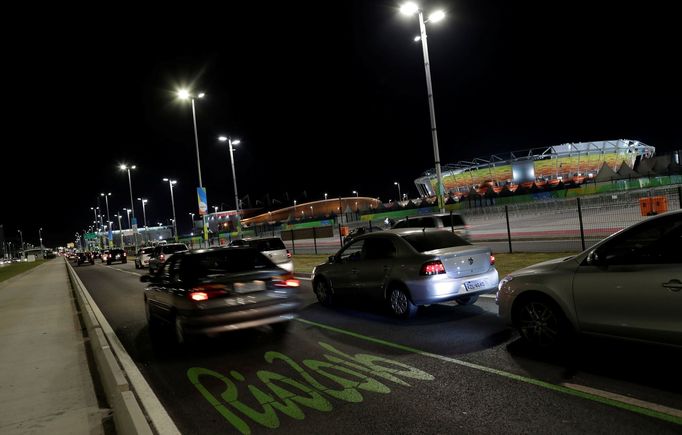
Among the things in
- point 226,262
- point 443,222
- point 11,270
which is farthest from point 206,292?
point 11,270

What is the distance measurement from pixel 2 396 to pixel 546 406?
19.1 ft

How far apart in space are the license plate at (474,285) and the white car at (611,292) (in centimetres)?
177

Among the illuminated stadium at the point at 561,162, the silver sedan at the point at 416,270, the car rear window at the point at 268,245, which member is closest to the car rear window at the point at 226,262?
the silver sedan at the point at 416,270

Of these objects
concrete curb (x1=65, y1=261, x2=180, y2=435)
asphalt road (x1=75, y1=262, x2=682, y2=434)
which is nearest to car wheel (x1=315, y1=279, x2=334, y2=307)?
asphalt road (x1=75, y1=262, x2=682, y2=434)

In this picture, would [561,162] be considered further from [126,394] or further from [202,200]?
[126,394]

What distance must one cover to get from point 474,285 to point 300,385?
12.6ft

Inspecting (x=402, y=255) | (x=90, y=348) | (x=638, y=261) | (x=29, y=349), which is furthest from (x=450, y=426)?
(x=29, y=349)

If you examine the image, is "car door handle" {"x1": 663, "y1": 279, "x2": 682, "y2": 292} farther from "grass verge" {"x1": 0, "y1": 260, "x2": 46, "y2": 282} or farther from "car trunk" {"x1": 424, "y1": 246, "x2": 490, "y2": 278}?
"grass verge" {"x1": 0, "y1": 260, "x2": 46, "y2": 282}

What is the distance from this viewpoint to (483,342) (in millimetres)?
6367

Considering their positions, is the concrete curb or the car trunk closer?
Answer: the concrete curb

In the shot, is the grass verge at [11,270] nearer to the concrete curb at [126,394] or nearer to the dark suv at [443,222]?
the dark suv at [443,222]

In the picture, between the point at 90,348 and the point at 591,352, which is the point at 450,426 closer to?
the point at 591,352

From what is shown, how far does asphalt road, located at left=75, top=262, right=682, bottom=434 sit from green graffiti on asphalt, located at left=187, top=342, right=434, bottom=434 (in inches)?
0.5

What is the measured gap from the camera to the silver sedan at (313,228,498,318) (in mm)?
7543
